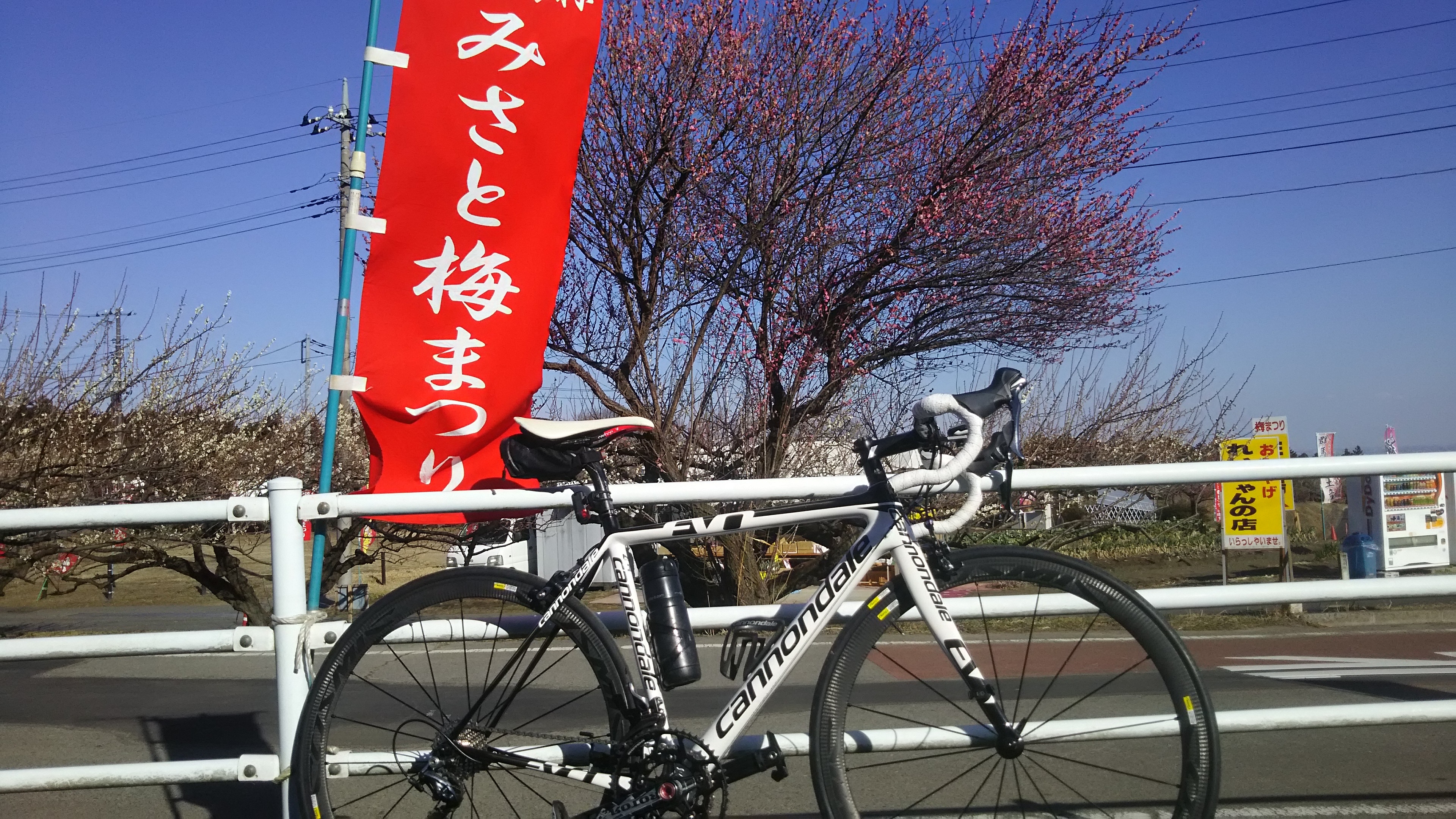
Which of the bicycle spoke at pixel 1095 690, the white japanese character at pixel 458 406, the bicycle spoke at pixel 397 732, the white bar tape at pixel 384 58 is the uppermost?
the white bar tape at pixel 384 58

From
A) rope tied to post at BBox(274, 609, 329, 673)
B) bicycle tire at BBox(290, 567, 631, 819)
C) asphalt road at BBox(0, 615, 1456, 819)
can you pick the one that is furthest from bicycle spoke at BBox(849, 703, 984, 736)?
rope tied to post at BBox(274, 609, 329, 673)

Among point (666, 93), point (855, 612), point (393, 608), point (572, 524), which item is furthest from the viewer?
point (572, 524)

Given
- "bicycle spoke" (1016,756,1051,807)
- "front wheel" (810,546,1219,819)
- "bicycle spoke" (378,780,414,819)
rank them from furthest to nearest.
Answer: "bicycle spoke" (378,780,414,819) < "bicycle spoke" (1016,756,1051,807) < "front wheel" (810,546,1219,819)

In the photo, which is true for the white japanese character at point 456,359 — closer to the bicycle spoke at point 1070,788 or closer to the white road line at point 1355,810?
the bicycle spoke at point 1070,788

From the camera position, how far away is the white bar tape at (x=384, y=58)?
3479 mm

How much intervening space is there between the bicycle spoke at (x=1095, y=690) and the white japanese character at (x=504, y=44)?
8.93 feet

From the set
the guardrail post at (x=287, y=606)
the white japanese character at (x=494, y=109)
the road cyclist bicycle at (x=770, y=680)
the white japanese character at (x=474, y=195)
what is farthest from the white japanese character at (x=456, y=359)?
the road cyclist bicycle at (x=770, y=680)

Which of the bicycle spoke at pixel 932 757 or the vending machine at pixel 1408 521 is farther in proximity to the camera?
the vending machine at pixel 1408 521

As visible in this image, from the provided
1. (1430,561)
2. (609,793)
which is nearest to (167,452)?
(609,793)

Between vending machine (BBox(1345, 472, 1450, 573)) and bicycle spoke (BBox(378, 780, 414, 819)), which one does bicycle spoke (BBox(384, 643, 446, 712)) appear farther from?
vending machine (BBox(1345, 472, 1450, 573))

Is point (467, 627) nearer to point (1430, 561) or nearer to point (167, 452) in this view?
point (167, 452)

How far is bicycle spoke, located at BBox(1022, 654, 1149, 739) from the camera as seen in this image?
8.36ft

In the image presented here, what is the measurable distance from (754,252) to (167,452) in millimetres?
6266

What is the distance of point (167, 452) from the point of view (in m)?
10.3
